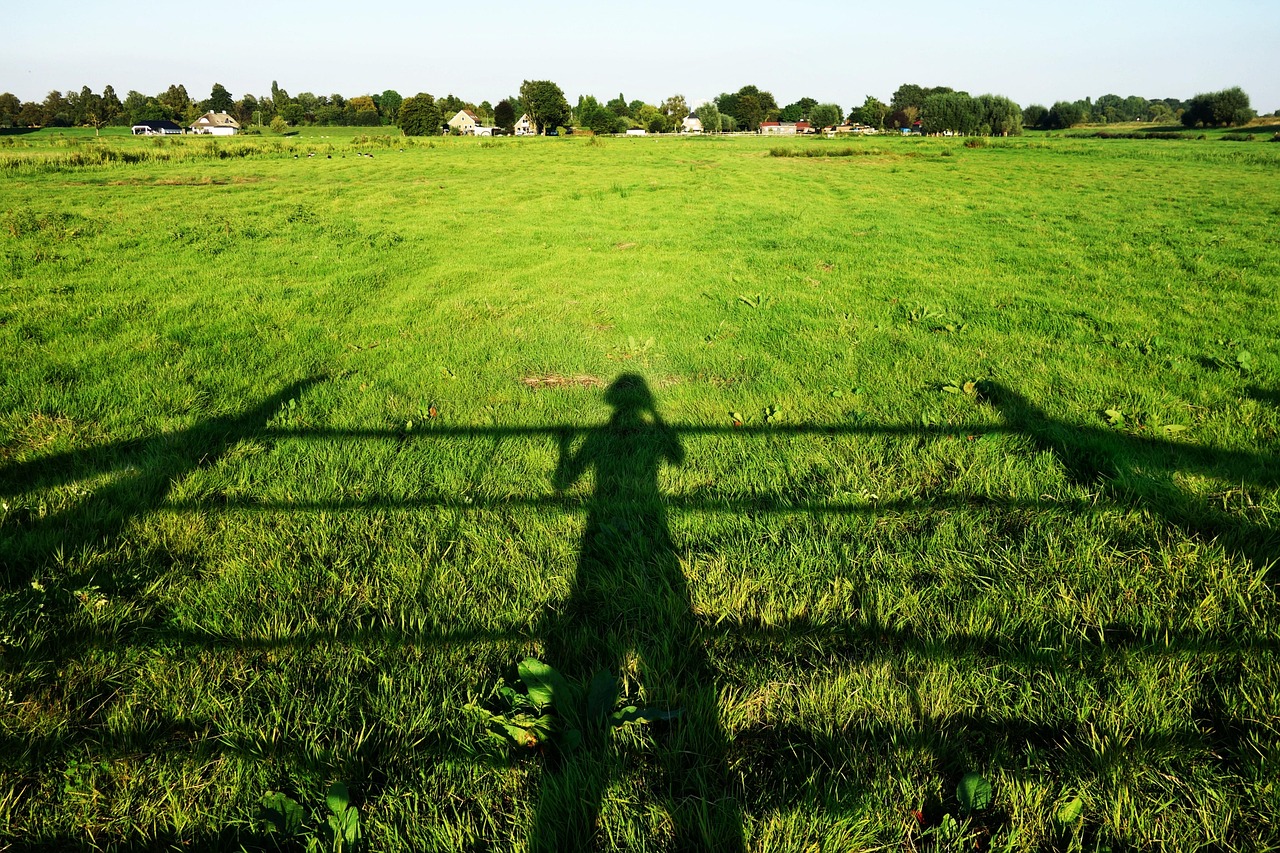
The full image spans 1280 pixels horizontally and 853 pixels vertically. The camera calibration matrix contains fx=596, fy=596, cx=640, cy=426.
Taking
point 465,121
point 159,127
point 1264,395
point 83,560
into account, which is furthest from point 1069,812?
point 465,121

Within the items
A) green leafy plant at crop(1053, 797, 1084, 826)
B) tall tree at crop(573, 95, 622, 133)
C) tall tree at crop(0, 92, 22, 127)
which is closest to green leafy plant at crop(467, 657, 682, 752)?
green leafy plant at crop(1053, 797, 1084, 826)

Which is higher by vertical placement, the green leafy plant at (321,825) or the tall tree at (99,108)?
the tall tree at (99,108)

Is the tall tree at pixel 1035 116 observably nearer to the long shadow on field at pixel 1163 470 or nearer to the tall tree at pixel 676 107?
the tall tree at pixel 676 107

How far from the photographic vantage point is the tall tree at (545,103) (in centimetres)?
10019

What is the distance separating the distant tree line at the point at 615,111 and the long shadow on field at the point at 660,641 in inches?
2995

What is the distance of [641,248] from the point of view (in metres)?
11.9

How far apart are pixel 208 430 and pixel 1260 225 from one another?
787 inches

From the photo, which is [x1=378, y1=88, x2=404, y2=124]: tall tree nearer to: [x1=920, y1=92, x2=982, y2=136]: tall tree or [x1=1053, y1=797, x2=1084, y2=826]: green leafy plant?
[x1=920, y1=92, x2=982, y2=136]: tall tree

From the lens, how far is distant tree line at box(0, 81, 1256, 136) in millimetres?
68688

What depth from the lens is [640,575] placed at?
2893mm

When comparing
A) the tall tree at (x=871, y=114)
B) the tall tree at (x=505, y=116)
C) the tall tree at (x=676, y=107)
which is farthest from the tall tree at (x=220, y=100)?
the tall tree at (x=871, y=114)

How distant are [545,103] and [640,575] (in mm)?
113320

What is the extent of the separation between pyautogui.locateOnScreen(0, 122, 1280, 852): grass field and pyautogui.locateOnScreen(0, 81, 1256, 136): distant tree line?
244ft

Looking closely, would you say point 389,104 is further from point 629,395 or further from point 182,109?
point 629,395
